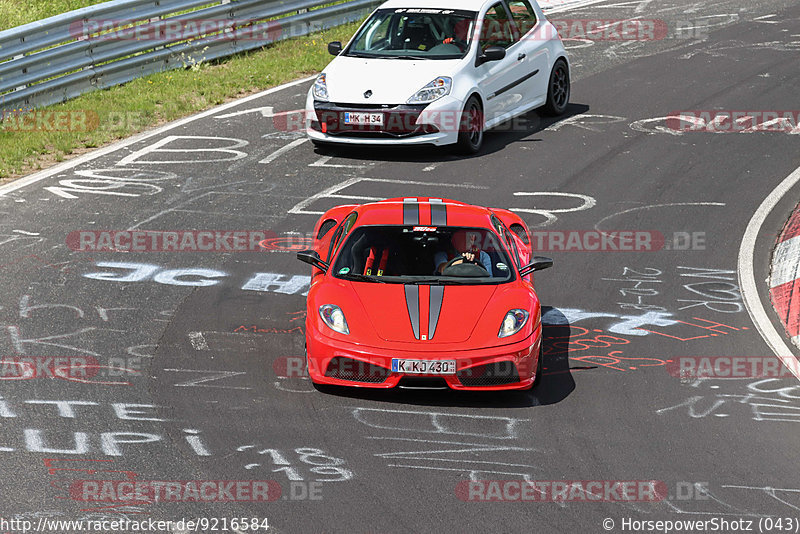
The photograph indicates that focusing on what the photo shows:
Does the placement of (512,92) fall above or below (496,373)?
above

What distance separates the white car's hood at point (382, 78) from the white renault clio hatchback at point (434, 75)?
1 centimetres

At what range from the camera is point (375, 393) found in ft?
28.2

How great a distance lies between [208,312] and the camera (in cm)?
1020

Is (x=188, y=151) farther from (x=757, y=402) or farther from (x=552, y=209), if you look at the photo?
(x=757, y=402)

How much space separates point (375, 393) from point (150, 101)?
31.8 feet

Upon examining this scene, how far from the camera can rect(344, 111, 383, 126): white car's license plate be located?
14.4m

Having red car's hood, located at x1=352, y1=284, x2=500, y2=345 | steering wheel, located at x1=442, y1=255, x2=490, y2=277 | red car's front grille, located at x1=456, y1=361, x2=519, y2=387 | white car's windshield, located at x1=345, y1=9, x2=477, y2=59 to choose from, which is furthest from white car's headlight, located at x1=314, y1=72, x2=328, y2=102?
red car's front grille, located at x1=456, y1=361, x2=519, y2=387

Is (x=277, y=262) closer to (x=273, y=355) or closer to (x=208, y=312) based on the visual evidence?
(x=208, y=312)

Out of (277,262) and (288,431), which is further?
(277,262)

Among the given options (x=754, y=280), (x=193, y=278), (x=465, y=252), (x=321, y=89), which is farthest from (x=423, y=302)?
(x=321, y=89)

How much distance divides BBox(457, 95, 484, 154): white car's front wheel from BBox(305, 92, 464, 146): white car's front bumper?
0.44ft

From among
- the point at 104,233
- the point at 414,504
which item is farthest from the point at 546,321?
the point at 104,233

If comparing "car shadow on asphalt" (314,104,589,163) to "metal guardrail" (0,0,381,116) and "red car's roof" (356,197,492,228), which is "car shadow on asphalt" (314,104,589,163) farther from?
"red car's roof" (356,197,492,228)

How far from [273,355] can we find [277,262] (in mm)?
2420
